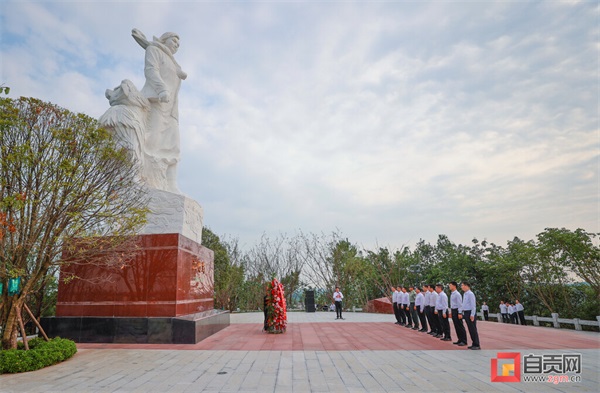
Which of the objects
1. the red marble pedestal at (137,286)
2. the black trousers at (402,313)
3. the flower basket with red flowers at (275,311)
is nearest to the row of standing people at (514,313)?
the black trousers at (402,313)

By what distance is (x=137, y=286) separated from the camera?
742cm

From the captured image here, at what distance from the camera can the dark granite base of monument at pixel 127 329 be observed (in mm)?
7141

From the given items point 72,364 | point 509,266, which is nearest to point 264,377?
point 72,364

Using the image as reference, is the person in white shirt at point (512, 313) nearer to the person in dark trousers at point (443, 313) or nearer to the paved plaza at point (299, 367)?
the paved plaza at point (299, 367)

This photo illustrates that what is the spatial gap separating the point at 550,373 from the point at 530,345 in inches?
97.2

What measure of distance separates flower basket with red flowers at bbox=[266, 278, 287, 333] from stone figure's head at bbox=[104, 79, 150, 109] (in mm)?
5105

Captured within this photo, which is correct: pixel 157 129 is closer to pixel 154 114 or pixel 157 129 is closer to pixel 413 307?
pixel 154 114

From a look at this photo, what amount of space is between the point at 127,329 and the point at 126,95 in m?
4.94

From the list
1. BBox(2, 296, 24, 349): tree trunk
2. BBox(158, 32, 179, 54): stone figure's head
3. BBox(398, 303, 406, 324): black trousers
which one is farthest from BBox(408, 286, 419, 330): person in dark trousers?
BBox(158, 32, 179, 54): stone figure's head

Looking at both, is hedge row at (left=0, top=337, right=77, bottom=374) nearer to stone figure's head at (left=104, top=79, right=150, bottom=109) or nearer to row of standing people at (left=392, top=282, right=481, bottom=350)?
stone figure's head at (left=104, top=79, right=150, bottom=109)

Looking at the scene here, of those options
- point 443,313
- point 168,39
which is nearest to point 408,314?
point 443,313

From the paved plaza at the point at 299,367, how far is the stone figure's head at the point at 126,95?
5.10m

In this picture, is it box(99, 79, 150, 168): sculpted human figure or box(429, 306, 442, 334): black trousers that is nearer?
box(99, 79, 150, 168): sculpted human figure

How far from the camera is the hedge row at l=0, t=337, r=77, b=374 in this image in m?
4.99
